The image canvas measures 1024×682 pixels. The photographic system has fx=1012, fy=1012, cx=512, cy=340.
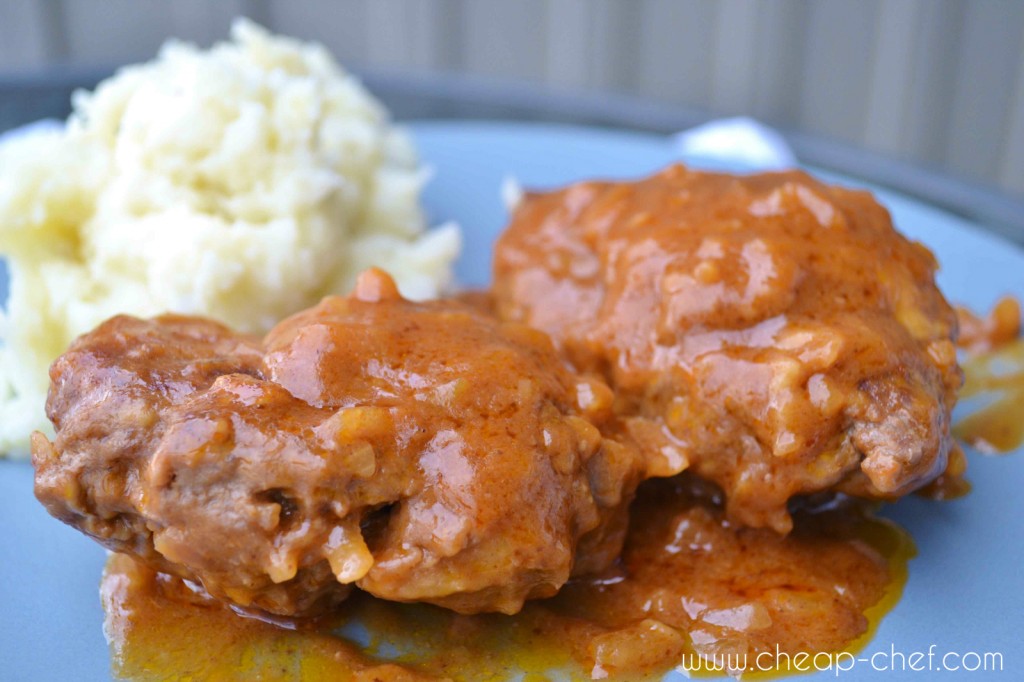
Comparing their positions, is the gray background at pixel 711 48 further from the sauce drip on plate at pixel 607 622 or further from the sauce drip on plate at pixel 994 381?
the sauce drip on plate at pixel 607 622

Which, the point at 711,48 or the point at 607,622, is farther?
the point at 711,48

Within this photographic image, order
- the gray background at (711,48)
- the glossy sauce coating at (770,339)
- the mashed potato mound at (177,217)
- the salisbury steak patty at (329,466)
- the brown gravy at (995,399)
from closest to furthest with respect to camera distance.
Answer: the salisbury steak patty at (329,466) < the glossy sauce coating at (770,339) < the brown gravy at (995,399) < the mashed potato mound at (177,217) < the gray background at (711,48)

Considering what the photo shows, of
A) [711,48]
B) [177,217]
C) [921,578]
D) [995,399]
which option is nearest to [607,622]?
[921,578]

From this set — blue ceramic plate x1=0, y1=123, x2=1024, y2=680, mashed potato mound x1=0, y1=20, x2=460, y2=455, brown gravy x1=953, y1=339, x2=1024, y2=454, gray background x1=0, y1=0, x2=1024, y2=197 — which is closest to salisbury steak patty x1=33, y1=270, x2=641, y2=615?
blue ceramic plate x1=0, y1=123, x2=1024, y2=680

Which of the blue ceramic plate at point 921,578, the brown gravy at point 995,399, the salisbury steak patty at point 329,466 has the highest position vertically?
the salisbury steak patty at point 329,466

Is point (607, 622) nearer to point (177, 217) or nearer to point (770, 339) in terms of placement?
point (770, 339)

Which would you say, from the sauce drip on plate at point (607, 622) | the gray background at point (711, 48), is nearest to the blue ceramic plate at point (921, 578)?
the sauce drip on plate at point (607, 622)
